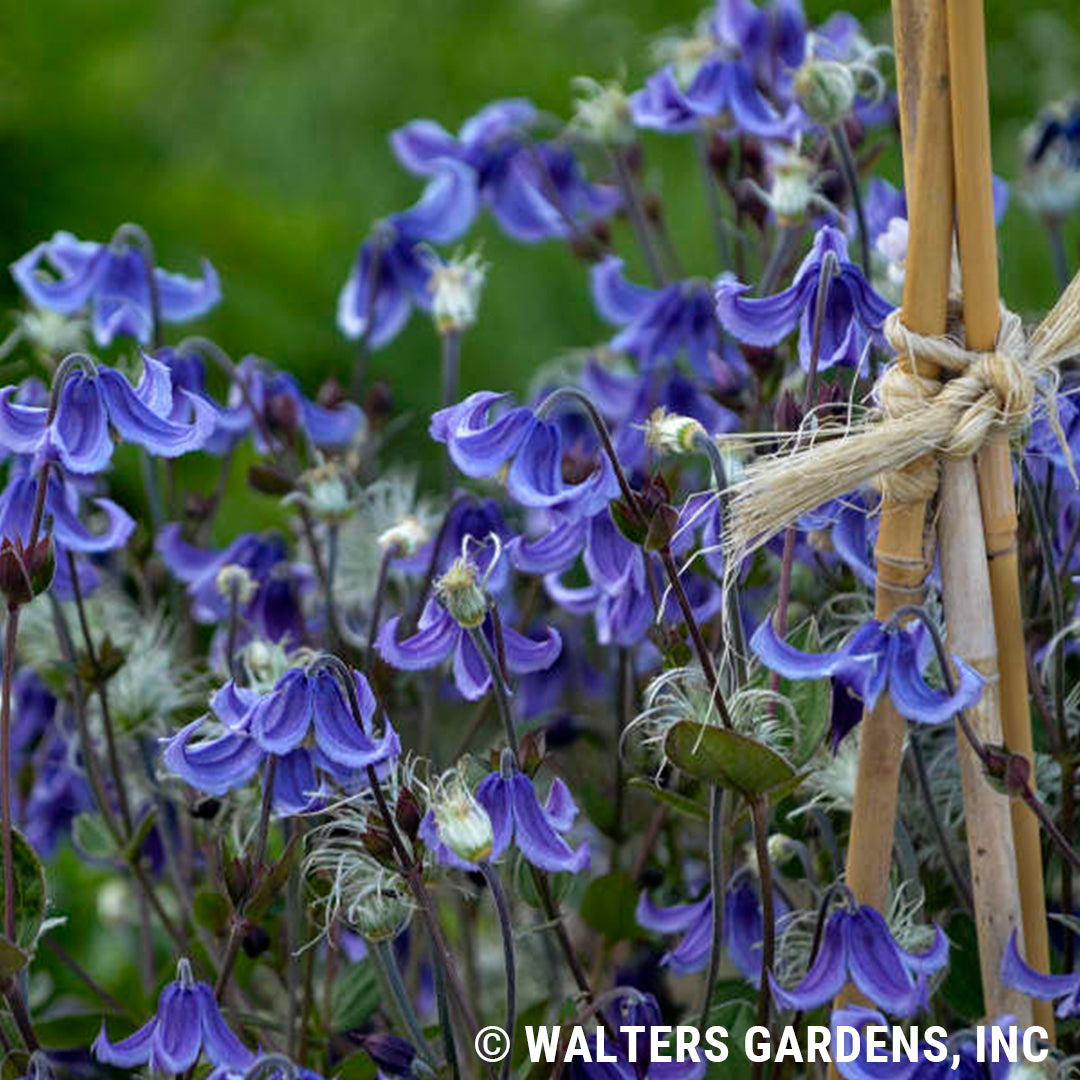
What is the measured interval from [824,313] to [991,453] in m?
0.13

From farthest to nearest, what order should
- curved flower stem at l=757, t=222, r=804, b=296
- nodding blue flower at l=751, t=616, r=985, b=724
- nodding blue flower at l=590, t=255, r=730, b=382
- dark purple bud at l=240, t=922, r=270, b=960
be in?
nodding blue flower at l=590, t=255, r=730, b=382 → curved flower stem at l=757, t=222, r=804, b=296 → dark purple bud at l=240, t=922, r=270, b=960 → nodding blue flower at l=751, t=616, r=985, b=724

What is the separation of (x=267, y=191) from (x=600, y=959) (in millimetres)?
2423

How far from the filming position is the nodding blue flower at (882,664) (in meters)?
0.77

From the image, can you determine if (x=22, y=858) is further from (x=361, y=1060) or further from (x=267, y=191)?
(x=267, y=191)

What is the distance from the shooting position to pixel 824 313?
89 centimetres

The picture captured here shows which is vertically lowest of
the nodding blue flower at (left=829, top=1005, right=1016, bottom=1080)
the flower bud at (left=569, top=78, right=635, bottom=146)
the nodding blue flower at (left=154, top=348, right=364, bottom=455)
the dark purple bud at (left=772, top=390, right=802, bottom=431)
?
the nodding blue flower at (left=829, top=1005, right=1016, bottom=1080)

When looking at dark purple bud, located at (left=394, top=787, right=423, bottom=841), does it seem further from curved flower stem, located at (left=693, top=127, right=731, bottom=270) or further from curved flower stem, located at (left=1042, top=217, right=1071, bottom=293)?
curved flower stem, located at (left=1042, top=217, right=1071, bottom=293)

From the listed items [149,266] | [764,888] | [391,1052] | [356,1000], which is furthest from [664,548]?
[149,266]

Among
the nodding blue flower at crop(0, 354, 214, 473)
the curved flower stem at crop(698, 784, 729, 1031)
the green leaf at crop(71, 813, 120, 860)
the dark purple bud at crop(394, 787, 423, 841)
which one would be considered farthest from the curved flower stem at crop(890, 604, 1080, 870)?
the green leaf at crop(71, 813, 120, 860)

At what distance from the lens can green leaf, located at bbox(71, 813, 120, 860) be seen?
1133 mm

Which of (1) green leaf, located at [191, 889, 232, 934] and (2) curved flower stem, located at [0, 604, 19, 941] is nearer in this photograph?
(2) curved flower stem, located at [0, 604, 19, 941]

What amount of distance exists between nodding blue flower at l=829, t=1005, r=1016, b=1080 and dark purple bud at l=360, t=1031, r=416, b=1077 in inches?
7.8

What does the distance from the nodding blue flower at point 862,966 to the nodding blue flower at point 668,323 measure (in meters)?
0.47

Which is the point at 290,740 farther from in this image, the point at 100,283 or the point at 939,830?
the point at 100,283
